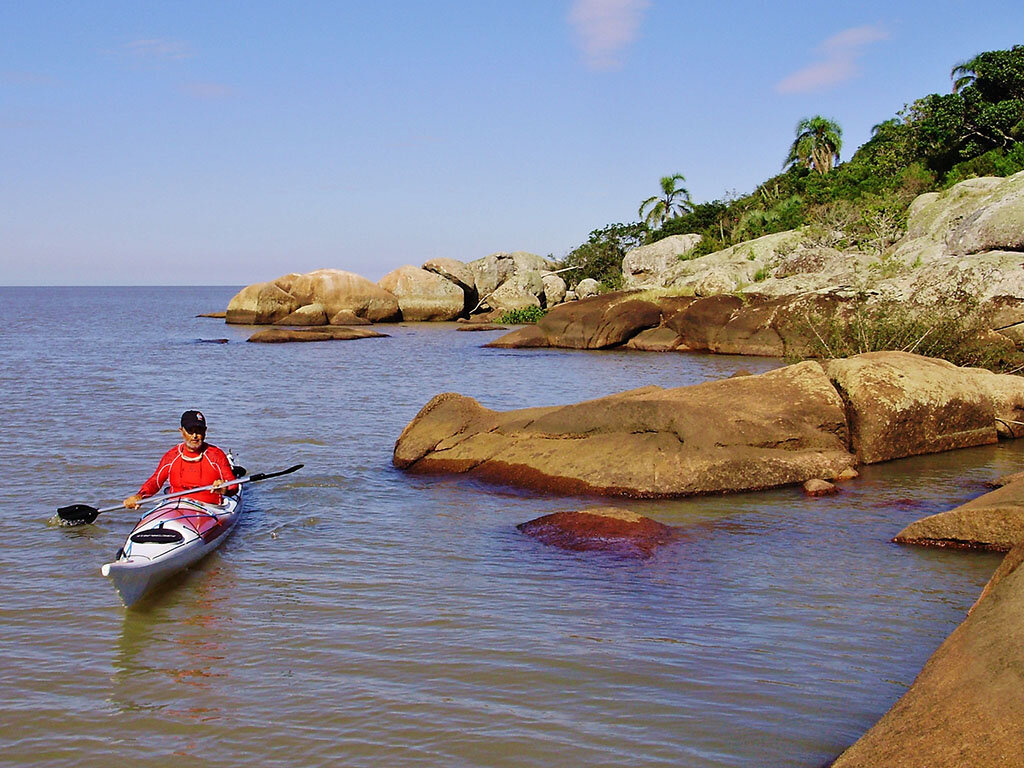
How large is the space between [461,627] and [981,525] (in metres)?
5.00

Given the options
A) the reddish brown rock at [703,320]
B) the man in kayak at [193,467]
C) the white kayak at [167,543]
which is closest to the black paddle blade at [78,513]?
the man in kayak at [193,467]

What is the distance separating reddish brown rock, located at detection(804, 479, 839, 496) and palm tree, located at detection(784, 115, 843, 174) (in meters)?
47.3

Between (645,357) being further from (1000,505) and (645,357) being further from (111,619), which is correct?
(111,619)

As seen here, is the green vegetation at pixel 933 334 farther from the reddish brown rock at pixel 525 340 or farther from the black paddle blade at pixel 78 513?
the reddish brown rock at pixel 525 340

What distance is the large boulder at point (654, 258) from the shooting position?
48.0 m

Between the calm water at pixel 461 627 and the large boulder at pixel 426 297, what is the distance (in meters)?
42.3

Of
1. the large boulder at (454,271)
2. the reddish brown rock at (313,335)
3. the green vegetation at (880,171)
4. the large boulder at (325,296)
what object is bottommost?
the reddish brown rock at (313,335)

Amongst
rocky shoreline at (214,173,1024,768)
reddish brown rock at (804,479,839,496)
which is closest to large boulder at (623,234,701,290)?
rocky shoreline at (214,173,1024,768)

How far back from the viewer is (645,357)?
3238 centimetres

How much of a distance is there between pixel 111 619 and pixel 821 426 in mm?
8851

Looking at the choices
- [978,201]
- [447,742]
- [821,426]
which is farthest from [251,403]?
[978,201]

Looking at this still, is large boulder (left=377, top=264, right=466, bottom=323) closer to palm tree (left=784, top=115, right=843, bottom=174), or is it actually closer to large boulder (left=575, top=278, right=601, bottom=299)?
large boulder (left=575, top=278, right=601, bottom=299)

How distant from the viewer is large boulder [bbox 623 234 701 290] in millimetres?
48031

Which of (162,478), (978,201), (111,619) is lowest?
(111,619)
